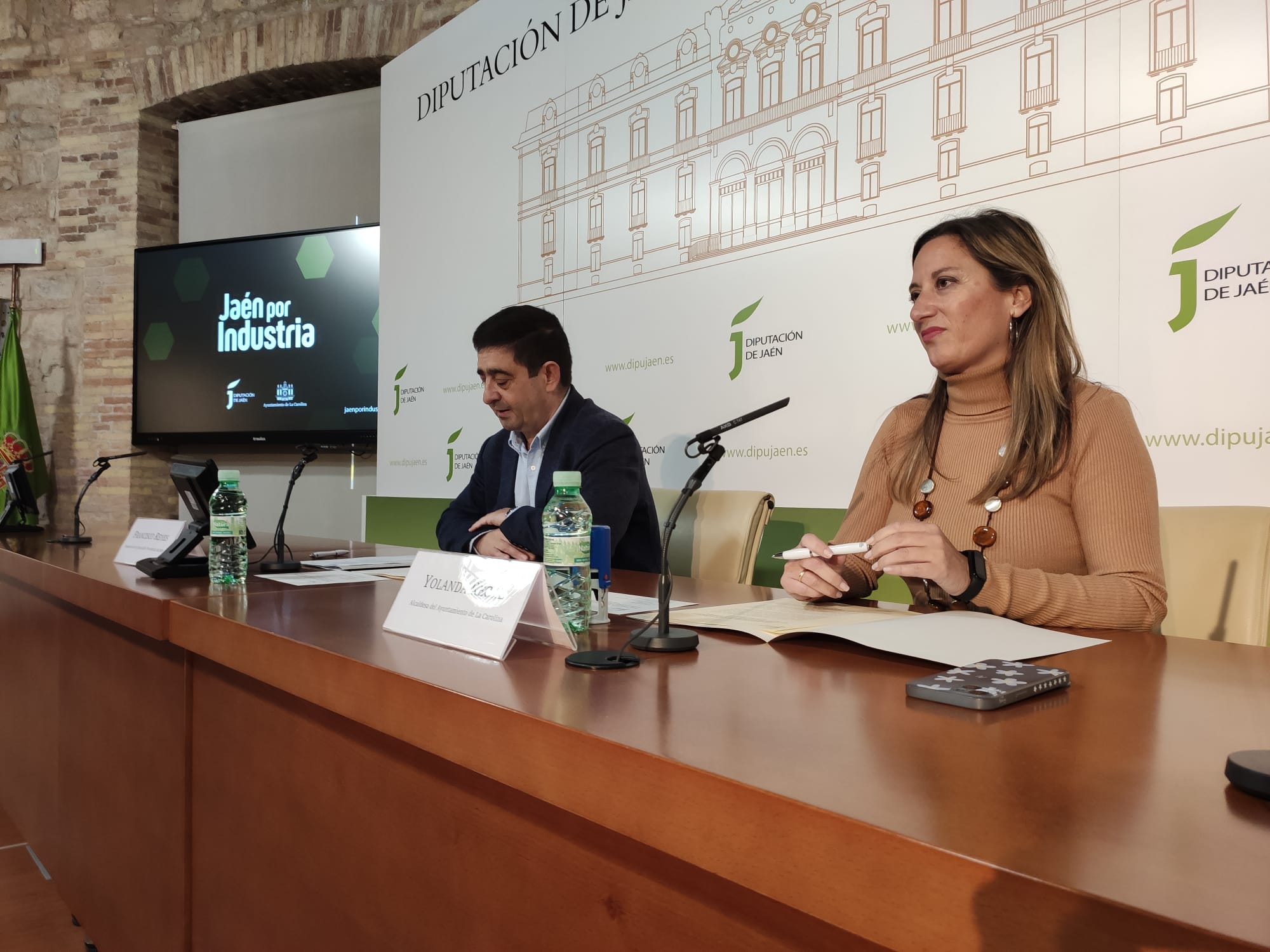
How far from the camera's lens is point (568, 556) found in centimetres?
105

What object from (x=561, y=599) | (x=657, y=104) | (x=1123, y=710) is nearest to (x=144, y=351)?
(x=657, y=104)

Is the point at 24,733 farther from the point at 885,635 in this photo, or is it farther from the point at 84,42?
the point at 84,42

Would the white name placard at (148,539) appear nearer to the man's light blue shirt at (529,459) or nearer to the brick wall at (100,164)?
the man's light blue shirt at (529,459)

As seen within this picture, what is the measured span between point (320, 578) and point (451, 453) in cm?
259

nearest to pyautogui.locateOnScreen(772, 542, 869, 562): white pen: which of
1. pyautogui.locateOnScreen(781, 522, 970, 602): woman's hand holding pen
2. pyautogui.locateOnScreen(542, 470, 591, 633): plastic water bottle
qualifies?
pyautogui.locateOnScreen(781, 522, 970, 602): woman's hand holding pen

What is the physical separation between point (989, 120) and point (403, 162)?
3.13 m

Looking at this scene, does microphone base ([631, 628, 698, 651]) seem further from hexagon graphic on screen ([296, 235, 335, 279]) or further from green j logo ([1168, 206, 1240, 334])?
hexagon graphic on screen ([296, 235, 335, 279])

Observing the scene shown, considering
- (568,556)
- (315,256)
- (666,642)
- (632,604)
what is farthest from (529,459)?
(315,256)

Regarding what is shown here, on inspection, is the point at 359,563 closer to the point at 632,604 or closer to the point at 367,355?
the point at 632,604

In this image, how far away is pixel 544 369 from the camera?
235 cm

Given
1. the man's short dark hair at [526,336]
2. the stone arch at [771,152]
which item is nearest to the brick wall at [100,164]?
the stone arch at [771,152]

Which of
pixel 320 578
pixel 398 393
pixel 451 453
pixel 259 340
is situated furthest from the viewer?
pixel 259 340

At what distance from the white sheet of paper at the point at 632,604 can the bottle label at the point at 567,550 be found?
215mm

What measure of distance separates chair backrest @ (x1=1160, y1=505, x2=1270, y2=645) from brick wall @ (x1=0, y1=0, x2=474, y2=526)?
5483 mm
